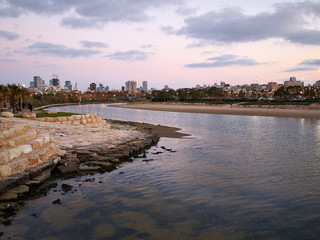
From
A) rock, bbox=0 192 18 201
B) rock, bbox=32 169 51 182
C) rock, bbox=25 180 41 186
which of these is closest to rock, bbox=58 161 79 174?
rock, bbox=32 169 51 182

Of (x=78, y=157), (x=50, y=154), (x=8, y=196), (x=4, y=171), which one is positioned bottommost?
(x=8, y=196)

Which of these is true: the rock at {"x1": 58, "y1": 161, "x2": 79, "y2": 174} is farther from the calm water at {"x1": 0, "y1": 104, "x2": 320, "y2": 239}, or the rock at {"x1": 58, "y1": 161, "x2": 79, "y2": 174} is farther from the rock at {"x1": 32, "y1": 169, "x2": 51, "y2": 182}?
the calm water at {"x1": 0, "y1": 104, "x2": 320, "y2": 239}

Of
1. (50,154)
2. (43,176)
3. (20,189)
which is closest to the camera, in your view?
(20,189)

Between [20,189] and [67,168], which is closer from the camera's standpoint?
[20,189]

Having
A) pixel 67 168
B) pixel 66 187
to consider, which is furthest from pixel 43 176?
pixel 66 187

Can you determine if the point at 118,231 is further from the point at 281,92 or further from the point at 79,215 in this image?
the point at 281,92

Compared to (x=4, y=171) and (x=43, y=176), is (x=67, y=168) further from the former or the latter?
(x=4, y=171)

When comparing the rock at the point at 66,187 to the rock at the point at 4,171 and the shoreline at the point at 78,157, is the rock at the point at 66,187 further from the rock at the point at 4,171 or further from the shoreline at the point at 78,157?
the rock at the point at 4,171

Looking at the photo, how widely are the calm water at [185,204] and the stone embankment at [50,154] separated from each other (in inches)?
39.6

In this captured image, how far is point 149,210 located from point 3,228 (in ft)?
12.8

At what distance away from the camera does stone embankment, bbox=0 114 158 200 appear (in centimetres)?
924

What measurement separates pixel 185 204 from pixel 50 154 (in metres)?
7.58

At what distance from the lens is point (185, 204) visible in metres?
8.12

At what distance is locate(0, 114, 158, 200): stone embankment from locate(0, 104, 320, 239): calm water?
1006mm
